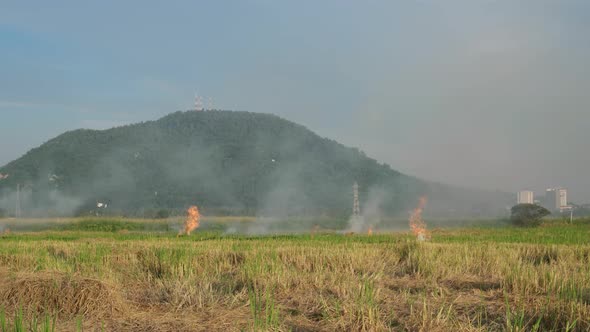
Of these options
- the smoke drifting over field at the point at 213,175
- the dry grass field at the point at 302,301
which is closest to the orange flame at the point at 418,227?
the dry grass field at the point at 302,301

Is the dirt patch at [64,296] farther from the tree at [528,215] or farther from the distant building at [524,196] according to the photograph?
the distant building at [524,196]

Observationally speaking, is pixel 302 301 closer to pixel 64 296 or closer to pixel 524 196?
pixel 64 296

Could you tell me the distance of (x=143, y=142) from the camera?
144 m

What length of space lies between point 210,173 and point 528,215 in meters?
85.4

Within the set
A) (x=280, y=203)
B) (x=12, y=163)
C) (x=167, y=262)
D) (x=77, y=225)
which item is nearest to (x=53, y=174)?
(x=12, y=163)

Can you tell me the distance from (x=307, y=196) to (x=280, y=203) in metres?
9.44

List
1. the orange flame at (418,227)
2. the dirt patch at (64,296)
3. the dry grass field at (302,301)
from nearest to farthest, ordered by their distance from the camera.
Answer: the dry grass field at (302,301)
the dirt patch at (64,296)
the orange flame at (418,227)

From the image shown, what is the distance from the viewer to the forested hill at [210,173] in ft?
372

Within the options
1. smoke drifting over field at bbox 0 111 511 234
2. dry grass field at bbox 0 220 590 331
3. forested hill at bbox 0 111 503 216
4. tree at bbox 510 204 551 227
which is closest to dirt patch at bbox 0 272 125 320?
dry grass field at bbox 0 220 590 331

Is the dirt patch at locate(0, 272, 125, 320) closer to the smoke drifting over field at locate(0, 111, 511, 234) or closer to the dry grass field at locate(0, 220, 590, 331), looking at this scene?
the dry grass field at locate(0, 220, 590, 331)

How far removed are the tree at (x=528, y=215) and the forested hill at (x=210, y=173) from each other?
3800 cm

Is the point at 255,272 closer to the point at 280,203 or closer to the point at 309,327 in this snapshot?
the point at 309,327

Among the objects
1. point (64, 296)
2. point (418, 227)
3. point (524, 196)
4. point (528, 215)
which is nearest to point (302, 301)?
point (64, 296)

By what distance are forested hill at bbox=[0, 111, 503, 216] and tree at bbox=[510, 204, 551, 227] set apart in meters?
38.0
